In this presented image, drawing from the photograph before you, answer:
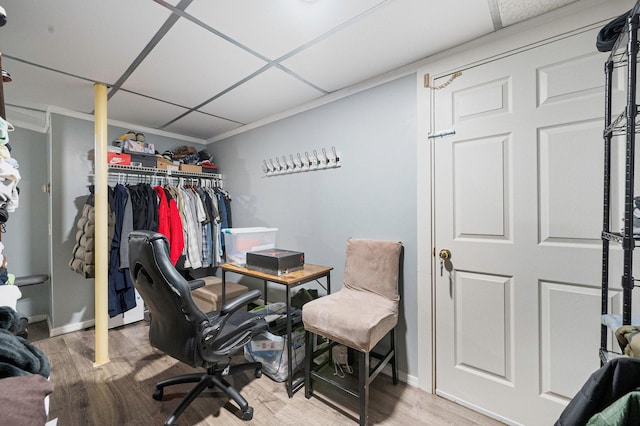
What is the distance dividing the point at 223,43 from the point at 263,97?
795 mm

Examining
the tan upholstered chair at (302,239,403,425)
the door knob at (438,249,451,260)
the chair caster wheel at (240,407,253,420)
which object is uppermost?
the door knob at (438,249,451,260)

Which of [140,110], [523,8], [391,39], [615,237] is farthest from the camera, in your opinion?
[140,110]

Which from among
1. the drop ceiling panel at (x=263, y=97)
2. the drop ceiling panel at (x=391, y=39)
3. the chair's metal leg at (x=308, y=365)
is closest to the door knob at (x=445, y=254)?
the chair's metal leg at (x=308, y=365)

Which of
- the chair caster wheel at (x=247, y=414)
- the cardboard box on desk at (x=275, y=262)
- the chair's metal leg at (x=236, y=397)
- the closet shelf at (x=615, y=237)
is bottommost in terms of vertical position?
the chair caster wheel at (x=247, y=414)

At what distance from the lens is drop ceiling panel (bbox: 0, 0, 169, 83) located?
1339mm

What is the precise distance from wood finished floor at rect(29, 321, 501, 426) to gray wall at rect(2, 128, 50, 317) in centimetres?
134

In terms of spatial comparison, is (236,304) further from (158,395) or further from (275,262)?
(158,395)

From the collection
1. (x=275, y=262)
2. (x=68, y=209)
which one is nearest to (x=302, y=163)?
(x=275, y=262)

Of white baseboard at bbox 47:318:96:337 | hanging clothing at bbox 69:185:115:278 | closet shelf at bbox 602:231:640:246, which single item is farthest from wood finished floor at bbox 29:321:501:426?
closet shelf at bbox 602:231:640:246

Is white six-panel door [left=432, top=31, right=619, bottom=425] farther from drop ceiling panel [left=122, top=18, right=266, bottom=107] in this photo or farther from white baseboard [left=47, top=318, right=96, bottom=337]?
white baseboard [left=47, top=318, right=96, bottom=337]

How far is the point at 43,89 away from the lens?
223 centimetres

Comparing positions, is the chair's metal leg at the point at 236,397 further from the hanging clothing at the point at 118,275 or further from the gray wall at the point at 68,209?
the gray wall at the point at 68,209

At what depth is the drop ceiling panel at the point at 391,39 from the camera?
140 cm

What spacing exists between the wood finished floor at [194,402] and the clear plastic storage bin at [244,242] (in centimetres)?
96
